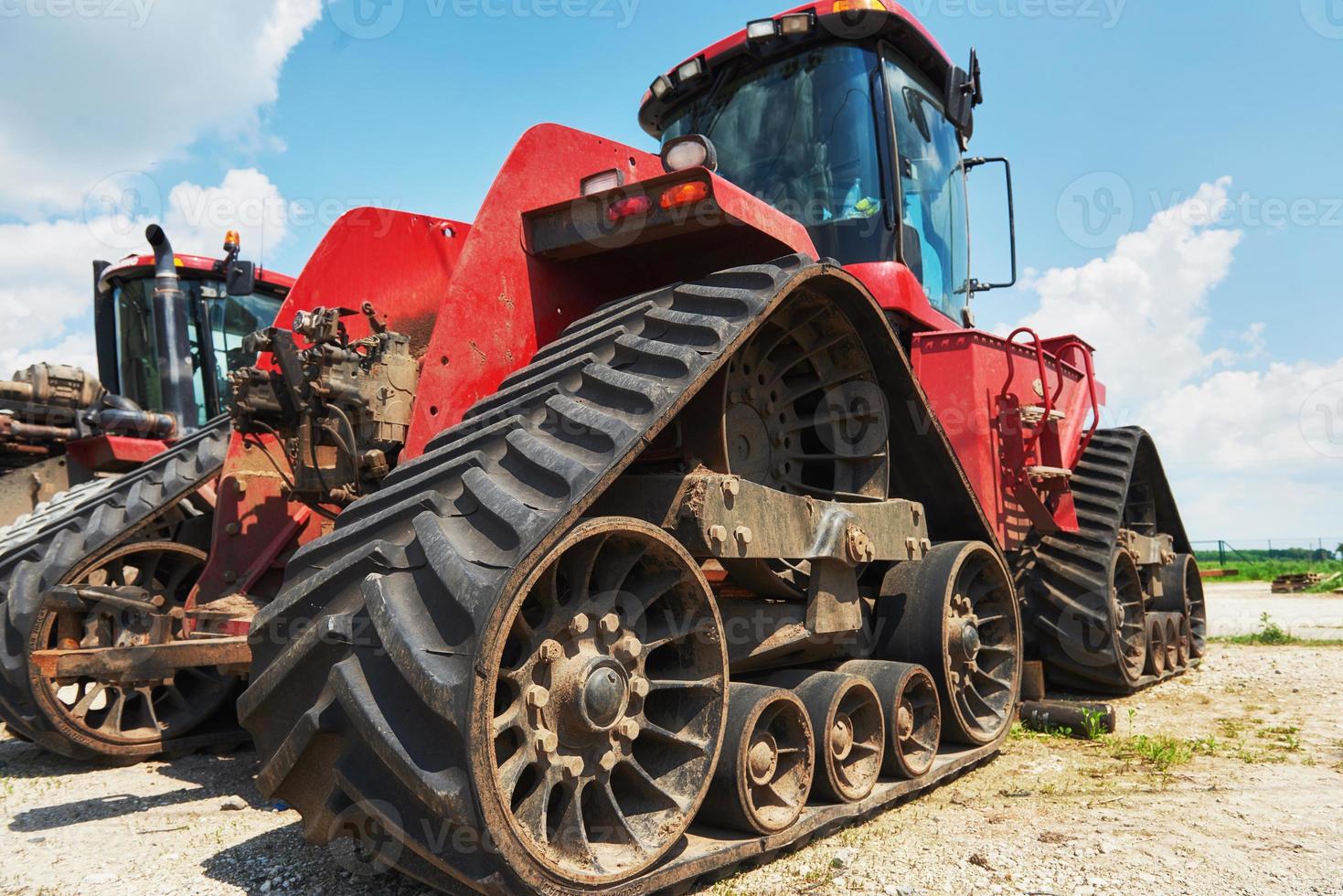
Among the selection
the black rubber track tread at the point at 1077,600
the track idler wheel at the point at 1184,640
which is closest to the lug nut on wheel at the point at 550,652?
the black rubber track tread at the point at 1077,600

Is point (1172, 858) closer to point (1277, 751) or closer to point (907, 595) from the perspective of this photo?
point (907, 595)

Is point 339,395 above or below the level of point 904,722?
above

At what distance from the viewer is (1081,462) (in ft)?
25.3

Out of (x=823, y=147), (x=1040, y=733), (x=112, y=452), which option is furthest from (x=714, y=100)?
(x=112, y=452)

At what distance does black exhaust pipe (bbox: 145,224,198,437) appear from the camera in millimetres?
7867

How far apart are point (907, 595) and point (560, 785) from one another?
2.23m

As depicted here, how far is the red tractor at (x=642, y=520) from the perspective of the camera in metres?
2.58

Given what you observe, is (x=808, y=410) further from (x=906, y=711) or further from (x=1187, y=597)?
(x=1187, y=597)

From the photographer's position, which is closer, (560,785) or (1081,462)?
(560,785)

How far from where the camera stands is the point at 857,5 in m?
5.34

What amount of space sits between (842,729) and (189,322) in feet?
23.2

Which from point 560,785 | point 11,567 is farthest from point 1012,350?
point 11,567

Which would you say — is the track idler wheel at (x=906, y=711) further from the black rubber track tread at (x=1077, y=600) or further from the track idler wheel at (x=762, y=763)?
the black rubber track tread at (x=1077, y=600)

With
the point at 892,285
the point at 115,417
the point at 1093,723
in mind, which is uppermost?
the point at 892,285
